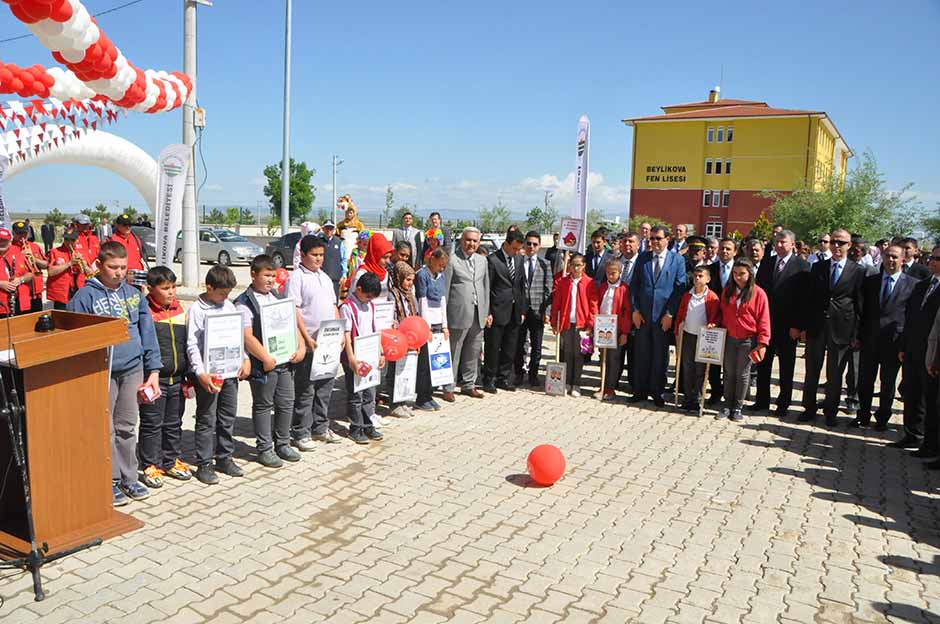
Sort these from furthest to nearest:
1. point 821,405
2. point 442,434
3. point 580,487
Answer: point 821,405, point 442,434, point 580,487

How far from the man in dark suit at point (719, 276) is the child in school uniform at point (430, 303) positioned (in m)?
3.34

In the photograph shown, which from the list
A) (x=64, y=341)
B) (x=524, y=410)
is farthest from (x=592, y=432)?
(x=64, y=341)

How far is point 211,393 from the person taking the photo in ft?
18.3

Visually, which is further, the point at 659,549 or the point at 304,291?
the point at 304,291

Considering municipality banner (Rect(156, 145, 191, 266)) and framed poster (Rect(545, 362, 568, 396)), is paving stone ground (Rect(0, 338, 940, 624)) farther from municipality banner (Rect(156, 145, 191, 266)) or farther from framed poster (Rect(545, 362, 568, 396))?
municipality banner (Rect(156, 145, 191, 266))

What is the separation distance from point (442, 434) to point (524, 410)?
1.48 m

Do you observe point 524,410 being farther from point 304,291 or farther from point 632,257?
point 304,291

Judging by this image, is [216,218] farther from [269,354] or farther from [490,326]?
[269,354]

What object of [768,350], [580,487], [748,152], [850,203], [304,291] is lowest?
[580,487]

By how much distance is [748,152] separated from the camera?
56406 mm

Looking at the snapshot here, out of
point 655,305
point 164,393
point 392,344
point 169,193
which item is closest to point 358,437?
point 392,344

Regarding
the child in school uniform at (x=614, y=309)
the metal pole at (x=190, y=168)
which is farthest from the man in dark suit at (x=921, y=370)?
the metal pole at (x=190, y=168)

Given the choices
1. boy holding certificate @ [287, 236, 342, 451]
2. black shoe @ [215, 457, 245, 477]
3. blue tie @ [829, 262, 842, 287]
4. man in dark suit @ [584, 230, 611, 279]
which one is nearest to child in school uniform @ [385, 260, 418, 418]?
boy holding certificate @ [287, 236, 342, 451]

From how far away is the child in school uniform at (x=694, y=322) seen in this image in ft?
27.5
